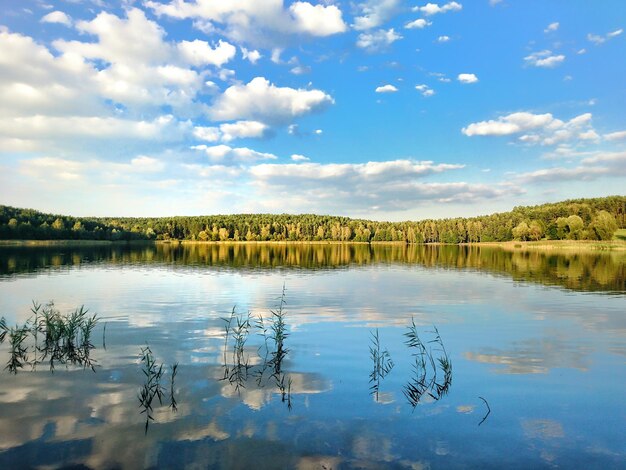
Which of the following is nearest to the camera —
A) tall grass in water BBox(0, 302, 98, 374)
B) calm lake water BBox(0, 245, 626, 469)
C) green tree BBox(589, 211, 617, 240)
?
calm lake water BBox(0, 245, 626, 469)

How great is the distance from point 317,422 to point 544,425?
6.84m

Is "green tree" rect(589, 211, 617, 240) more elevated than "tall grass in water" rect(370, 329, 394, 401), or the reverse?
"green tree" rect(589, 211, 617, 240)

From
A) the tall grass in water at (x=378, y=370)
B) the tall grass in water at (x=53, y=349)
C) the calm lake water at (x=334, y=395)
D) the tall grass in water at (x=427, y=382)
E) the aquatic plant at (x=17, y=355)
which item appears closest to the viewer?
the calm lake water at (x=334, y=395)

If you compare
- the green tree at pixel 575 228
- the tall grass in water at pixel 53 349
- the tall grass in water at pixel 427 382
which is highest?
the green tree at pixel 575 228

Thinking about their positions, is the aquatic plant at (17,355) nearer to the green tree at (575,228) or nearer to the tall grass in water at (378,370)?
the tall grass in water at (378,370)

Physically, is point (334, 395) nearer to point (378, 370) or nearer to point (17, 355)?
point (378, 370)

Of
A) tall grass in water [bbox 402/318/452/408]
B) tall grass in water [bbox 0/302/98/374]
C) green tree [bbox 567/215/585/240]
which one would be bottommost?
tall grass in water [bbox 402/318/452/408]

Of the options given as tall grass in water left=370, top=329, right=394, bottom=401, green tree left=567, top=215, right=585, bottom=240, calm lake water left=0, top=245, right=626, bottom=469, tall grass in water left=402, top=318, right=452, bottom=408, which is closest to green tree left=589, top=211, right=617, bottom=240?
green tree left=567, top=215, right=585, bottom=240

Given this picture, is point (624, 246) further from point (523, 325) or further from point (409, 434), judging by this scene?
point (409, 434)

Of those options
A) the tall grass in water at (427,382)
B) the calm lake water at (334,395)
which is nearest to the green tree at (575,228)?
the calm lake water at (334,395)

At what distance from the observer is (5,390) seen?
1462cm

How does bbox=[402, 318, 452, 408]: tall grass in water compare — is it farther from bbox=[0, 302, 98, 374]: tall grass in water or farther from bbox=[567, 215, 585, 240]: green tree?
bbox=[567, 215, 585, 240]: green tree

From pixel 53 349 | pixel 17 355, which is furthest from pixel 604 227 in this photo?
pixel 17 355

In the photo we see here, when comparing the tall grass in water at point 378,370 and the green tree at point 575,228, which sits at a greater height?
the green tree at point 575,228
